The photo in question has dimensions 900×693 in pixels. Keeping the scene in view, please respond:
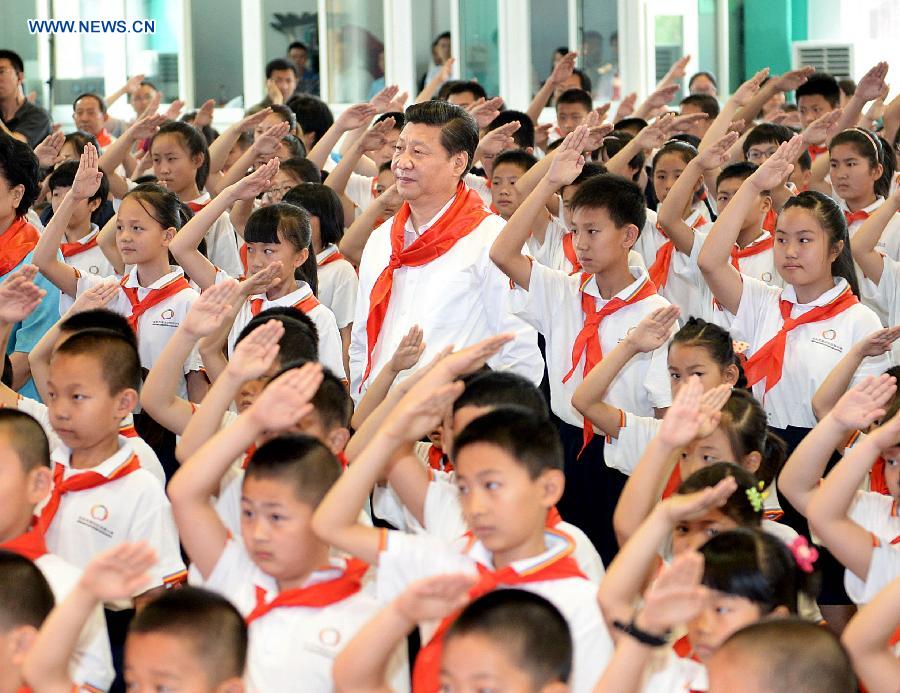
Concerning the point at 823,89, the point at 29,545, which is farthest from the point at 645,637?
the point at 823,89

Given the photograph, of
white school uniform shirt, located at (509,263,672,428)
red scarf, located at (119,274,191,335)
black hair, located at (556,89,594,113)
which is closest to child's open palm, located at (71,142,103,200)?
red scarf, located at (119,274,191,335)

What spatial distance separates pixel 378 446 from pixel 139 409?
2.01m

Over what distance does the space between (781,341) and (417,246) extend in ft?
3.82

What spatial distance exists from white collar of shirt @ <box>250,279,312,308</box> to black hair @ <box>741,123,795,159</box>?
263 cm

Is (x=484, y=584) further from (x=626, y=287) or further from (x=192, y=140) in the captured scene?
(x=192, y=140)

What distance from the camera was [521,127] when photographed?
22.6 ft

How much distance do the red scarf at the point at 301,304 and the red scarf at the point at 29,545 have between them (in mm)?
1656

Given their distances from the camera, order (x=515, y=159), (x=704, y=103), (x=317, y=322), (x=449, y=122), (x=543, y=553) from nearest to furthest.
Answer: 1. (x=543, y=553)
2. (x=449, y=122)
3. (x=317, y=322)
4. (x=515, y=159)
5. (x=704, y=103)

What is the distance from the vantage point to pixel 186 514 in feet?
8.55

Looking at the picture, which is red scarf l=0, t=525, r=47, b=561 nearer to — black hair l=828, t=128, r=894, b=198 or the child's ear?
the child's ear

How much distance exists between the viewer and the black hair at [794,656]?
6.85ft

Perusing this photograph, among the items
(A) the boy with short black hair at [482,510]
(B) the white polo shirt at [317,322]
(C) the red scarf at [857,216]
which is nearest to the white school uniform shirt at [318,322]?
(B) the white polo shirt at [317,322]

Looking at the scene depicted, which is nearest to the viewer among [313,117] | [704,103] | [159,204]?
[159,204]

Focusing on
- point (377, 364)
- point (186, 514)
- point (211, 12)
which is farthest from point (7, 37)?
point (186, 514)
